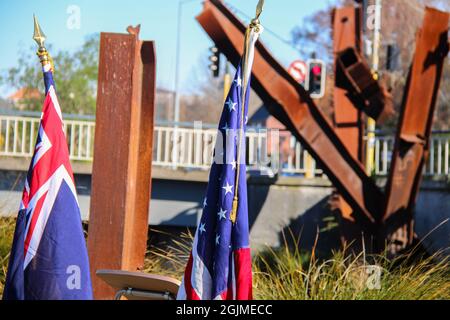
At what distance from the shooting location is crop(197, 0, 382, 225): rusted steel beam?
12055mm

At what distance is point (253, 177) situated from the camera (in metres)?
16.6

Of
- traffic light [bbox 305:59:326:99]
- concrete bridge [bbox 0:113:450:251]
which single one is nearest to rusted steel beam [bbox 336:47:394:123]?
concrete bridge [bbox 0:113:450:251]

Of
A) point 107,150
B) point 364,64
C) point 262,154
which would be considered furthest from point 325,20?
point 107,150

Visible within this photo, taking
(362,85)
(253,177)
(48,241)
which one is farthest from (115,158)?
(253,177)

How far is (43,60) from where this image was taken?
511 centimetres

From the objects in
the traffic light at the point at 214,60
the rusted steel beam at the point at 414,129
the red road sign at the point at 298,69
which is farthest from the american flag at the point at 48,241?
the red road sign at the point at 298,69

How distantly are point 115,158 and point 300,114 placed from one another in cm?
657

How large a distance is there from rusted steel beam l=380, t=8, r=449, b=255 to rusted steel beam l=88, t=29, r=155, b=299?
6559 mm

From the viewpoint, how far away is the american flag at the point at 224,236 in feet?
14.3

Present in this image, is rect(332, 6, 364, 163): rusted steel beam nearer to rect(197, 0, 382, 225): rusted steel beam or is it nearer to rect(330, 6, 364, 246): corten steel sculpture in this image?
→ rect(330, 6, 364, 246): corten steel sculpture

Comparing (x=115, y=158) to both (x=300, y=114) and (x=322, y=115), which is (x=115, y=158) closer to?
(x=300, y=114)

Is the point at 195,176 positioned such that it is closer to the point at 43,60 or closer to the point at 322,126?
the point at 322,126

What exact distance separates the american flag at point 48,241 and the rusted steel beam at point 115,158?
63.5 inches

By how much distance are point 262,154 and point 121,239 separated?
11152mm
